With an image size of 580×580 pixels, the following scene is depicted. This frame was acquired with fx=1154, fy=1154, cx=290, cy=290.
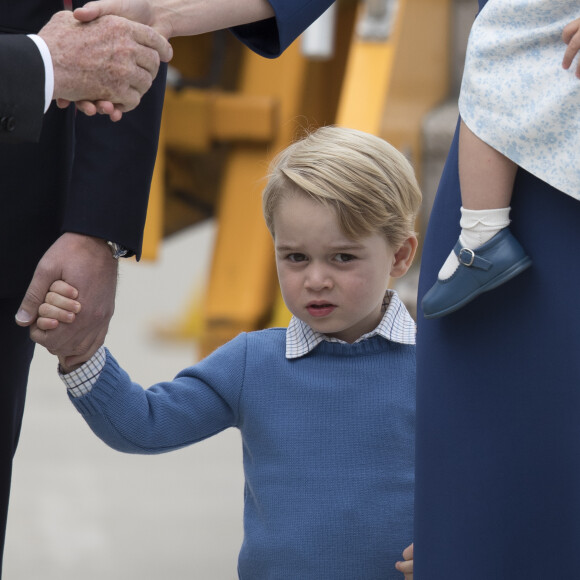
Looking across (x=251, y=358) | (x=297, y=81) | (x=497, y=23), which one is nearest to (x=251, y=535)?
(x=251, y=358)

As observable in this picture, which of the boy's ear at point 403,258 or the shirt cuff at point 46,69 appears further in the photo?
the boy's ear at point 403,258

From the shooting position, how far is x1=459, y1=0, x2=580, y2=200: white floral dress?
108 cm

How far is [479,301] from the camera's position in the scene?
1159 mm

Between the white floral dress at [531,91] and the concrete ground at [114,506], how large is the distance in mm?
1409

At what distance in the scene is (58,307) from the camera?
137 cm

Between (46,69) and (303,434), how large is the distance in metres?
0.52

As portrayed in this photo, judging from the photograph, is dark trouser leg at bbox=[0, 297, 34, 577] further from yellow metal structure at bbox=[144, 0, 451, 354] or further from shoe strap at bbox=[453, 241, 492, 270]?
yellow metal structure at bbox=[144, 0, 451, 354]

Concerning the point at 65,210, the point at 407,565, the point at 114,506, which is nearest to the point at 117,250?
the point at 65,210

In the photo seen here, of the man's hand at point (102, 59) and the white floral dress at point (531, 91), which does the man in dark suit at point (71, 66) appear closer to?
the man's hand at point (102, 59)

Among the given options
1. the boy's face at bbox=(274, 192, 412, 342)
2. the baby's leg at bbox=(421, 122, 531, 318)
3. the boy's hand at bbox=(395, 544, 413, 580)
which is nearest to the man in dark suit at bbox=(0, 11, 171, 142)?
the boy's face at bbox=(274, 192, 412, 342)

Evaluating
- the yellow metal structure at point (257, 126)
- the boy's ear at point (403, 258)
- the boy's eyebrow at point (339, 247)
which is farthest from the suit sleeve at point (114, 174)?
the yellow metal structure at point (257, 126)

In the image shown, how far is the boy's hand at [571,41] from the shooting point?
1045 millimetres

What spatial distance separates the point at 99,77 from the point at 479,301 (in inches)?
20.4

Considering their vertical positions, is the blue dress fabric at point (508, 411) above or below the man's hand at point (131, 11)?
below
